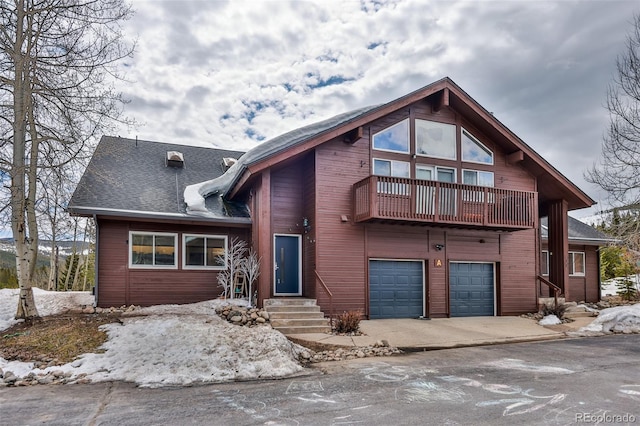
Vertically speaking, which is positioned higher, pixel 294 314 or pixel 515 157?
pixel 515 157

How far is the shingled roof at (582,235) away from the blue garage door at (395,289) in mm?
7056

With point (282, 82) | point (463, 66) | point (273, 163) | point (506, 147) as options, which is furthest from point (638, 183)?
point (282, 82)

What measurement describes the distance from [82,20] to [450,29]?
373 inches

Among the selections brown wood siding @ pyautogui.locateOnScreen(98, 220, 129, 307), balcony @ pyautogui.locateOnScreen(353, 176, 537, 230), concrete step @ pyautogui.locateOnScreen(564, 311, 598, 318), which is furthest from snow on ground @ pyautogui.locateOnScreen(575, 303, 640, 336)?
brown wood siding @ pyautogui.locateOnScreen(98, 220, 129, 307)

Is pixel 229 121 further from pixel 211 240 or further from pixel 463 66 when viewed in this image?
pixel 463 66

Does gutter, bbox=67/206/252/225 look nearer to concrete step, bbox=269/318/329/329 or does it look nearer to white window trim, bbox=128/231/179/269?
white window trim, bbox=128/231/179/269

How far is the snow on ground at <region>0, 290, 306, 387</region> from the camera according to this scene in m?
6.52

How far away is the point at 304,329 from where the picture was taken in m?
9.73

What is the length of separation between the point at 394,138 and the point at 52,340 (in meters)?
9.62

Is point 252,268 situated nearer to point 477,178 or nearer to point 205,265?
point 205,265

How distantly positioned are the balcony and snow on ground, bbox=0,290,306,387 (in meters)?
4.24

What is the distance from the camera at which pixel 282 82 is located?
55.3 ft

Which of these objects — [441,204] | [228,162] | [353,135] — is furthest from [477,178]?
[228,162]

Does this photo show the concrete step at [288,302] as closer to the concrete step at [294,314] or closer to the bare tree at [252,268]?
the concrete step at [294,314]
